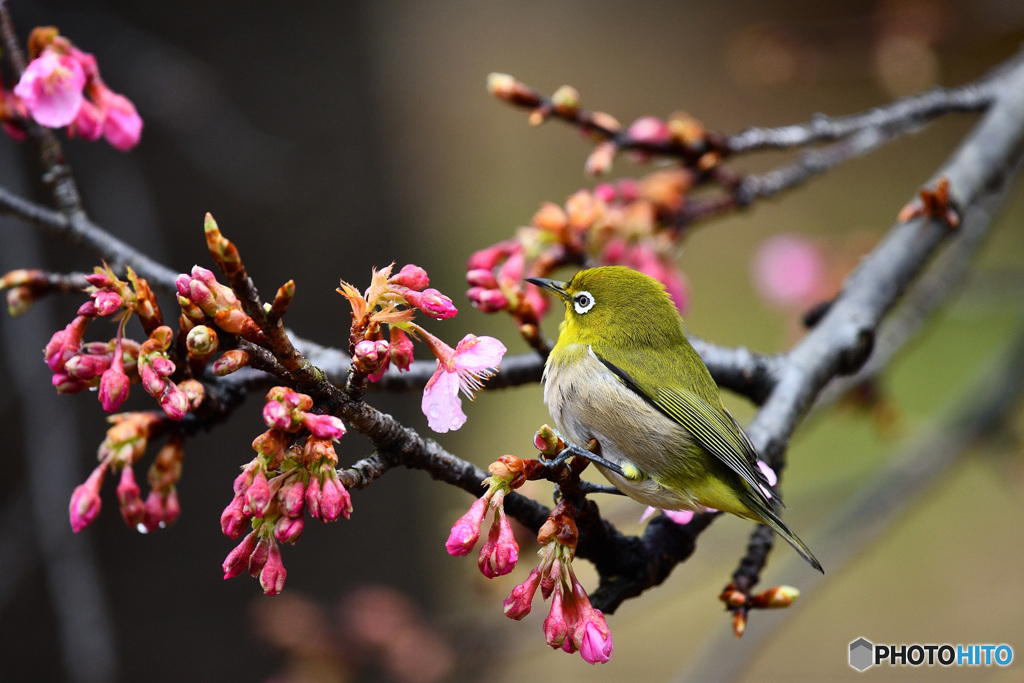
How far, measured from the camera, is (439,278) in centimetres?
370

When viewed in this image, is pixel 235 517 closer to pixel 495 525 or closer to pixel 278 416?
pixel 278 416

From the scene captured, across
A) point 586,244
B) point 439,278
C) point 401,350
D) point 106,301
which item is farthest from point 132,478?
point 439,278

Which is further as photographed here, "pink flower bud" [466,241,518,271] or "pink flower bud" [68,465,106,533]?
"pink flower bud" [466,241,518,271]

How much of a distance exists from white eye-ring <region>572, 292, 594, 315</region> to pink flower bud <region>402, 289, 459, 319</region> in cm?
48

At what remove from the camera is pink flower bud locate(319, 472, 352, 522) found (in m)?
0.62

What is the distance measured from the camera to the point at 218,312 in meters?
0.61

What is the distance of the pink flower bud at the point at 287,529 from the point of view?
64cm

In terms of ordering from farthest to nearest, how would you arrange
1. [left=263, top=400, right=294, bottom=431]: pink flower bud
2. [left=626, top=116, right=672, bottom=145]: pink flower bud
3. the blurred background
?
the blurred background, [left=626, top=116, right=672, bottom=145]: pink flower bud, [left=263, top=400, right=294, bottom=431]: pink flower bud

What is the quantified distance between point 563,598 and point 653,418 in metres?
0.31

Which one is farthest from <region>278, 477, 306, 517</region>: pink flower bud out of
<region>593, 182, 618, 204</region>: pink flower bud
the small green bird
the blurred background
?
<region>593, 182, 618, 204</region>: pink flower bud

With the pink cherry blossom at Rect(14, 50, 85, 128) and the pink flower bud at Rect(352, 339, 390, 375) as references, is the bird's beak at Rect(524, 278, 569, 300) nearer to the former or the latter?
the pink flower bud at Rect(352, 339, 390, 375)

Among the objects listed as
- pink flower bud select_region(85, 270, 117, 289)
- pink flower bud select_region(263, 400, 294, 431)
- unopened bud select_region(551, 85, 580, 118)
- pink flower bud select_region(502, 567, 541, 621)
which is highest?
unopened bud select_region(551, 85, 580, 118)

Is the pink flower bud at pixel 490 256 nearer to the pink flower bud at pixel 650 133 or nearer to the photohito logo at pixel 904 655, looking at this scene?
the pink flower bud at pixel 650 133

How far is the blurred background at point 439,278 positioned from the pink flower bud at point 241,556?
82cm
